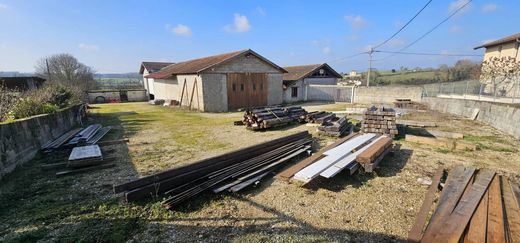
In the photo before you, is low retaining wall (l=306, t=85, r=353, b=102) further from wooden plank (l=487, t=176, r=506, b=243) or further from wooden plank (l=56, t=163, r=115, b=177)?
wooden plank (l=56, t=163, r=115, b=177)

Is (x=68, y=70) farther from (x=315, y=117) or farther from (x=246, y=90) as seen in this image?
(x=315, y=117)

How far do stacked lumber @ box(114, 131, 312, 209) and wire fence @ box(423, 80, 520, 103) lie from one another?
17758 mm

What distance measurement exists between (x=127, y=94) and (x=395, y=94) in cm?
3074

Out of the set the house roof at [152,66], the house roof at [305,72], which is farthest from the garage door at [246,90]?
the house roof at [152,66]

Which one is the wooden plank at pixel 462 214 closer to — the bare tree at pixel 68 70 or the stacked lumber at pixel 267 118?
the stacked lumber at pixel 267 118

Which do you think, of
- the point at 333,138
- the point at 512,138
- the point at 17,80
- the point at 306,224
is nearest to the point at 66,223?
the point at 306,224

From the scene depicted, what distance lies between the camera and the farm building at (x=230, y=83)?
1722cm

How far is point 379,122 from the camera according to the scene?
845 cm

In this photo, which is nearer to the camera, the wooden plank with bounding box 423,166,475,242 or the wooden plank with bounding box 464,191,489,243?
the wooden plank with bounding box 464,191,489,243

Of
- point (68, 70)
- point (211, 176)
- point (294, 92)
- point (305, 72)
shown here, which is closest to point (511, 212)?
point (211, 176)

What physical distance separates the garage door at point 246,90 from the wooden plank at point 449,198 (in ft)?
49.2

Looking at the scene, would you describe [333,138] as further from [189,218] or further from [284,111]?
[189,218]

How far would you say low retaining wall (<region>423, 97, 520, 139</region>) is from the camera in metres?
8.80

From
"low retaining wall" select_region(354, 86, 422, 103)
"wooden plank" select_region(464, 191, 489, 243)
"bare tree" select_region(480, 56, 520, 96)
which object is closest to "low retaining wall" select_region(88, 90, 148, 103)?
"low retaining wall" select_region(354, 86, 422, 103)
